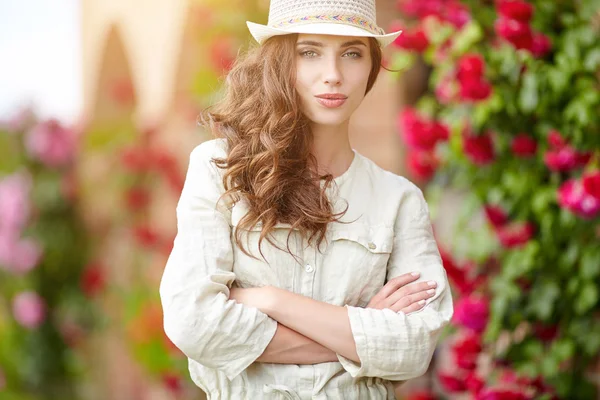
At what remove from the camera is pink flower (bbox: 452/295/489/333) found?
130 inches

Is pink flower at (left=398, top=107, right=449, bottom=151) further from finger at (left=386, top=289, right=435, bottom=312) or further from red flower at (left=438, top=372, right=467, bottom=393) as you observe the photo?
finger at (left=386, top=289, right=435, bottom=312)

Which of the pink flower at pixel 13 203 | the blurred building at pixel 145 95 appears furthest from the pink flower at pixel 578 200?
the pink flower at pixel 13 203

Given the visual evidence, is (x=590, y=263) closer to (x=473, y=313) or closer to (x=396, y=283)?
(x=473, y=313)

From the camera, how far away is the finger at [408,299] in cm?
201

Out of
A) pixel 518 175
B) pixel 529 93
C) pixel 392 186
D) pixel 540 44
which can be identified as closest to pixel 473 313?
pixel 518 175

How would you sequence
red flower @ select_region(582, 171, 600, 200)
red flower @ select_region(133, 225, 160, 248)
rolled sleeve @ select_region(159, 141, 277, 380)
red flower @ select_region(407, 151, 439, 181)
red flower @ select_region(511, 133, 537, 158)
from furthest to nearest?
1. red flower @ select_region(133, 225, 160, 248)
2. red flower @ select_region(407, 151, 439, 181)
3. red flower @ select_region(511, 133, 537, 158)
4. red flower @ select_region(582, 171, 600, 200)
5. rolled sleeve @ select_region(159, 141, 277, 380)

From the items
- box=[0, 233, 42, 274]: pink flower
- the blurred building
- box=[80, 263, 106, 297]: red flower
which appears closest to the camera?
the blurred building

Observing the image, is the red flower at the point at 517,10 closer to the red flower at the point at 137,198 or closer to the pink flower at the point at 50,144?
the red flower at the point at 137,198

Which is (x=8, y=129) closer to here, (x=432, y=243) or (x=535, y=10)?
(x=535, y=10)

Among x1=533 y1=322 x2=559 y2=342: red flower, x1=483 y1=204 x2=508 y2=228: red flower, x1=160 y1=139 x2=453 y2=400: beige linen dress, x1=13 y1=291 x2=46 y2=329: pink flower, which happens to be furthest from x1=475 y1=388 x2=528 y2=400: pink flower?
x1=13 y1=291 x2=46 y2=329: pink flower

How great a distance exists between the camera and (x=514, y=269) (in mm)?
3301

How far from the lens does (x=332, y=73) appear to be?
196cm

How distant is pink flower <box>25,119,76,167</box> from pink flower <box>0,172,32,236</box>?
19 centimetres

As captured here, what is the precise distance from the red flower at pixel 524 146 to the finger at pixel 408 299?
1440 mm
